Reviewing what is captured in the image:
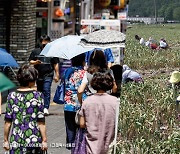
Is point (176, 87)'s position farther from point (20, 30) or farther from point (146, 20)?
point (20, 30)

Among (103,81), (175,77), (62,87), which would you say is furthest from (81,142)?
(175,77)

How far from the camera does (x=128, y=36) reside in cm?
271

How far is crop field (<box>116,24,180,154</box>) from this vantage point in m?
2.50

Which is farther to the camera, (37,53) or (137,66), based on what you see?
(37,53)

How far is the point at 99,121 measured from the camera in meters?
4.00

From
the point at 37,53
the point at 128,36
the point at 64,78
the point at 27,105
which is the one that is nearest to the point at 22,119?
the point at 27,105

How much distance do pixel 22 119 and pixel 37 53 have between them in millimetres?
3040

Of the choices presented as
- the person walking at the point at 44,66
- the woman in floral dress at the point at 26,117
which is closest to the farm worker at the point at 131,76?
the woman in floral dress at the point at 26,117

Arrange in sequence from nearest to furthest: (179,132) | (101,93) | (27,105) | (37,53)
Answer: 1. (179,132)
2. (101,93)
3. (27,105)
4. (37,53)

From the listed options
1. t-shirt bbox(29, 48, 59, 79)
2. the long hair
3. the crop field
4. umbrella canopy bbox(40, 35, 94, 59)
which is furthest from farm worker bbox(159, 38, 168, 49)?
t-shirt bbox(29, 48, 59, 79)

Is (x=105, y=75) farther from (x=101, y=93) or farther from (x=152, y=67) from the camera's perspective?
(x=152, y=67)

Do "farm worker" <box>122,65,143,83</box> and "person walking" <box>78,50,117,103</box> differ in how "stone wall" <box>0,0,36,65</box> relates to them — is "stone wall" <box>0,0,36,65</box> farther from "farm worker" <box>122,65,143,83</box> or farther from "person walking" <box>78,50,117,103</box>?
"farm worker" <box>122,65,143,83</box>

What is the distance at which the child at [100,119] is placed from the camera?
12.9 ft

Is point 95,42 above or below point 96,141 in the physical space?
above
